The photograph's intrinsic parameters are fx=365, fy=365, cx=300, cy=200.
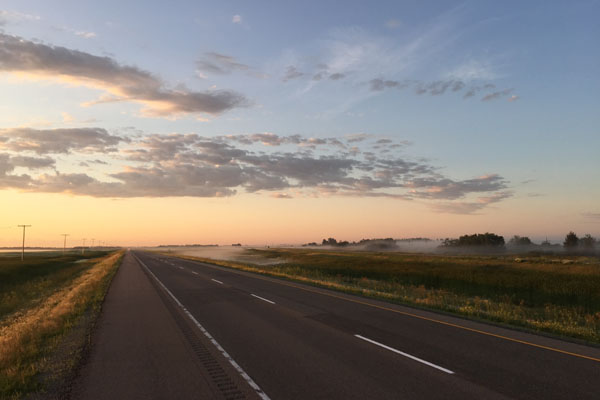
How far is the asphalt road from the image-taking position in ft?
21.7

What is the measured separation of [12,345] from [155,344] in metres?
4.05

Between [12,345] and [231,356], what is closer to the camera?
[231,356]

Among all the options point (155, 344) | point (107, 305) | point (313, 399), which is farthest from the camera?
point (107, 305)

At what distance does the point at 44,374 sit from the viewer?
25.8ft

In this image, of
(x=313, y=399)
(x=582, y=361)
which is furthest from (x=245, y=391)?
(x=582, y=361)

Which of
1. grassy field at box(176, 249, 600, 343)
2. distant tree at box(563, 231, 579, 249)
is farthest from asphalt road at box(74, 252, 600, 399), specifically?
distant tree at box(563, 231, 579, 249)

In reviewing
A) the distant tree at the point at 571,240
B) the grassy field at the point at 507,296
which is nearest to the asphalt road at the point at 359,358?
the grassy field at the point at 507,296

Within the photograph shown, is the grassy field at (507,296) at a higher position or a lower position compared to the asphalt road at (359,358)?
lower

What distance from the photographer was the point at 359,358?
27.8 ft

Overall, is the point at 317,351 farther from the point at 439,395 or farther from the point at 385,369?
the point at 439,395

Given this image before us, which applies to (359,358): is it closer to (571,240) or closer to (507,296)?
(507,296)

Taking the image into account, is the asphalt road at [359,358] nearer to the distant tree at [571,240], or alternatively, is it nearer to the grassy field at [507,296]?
the grassy field at [507,296]

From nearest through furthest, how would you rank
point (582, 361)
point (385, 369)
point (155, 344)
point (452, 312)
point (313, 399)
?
point (313, 399) → point (385, 369) → point (582, 361) → point (155, 344) → point (452, 312)

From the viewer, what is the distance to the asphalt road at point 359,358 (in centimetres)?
662
